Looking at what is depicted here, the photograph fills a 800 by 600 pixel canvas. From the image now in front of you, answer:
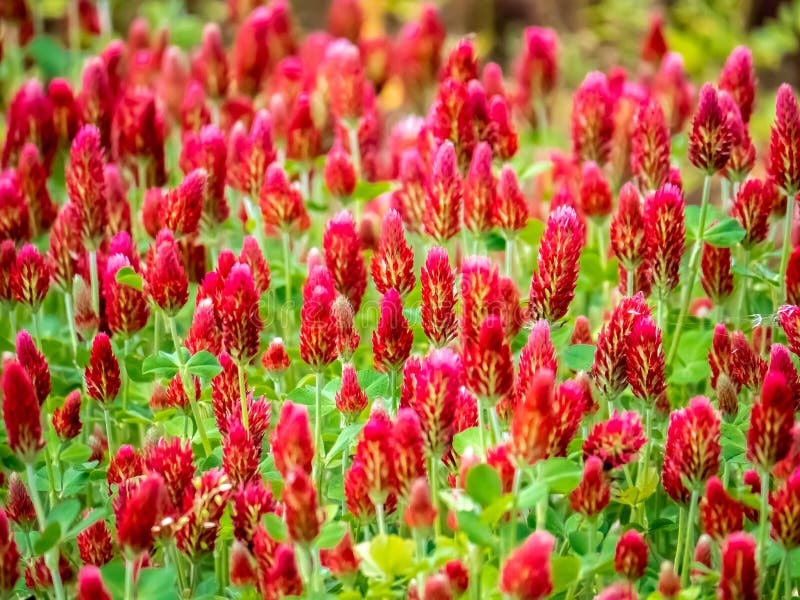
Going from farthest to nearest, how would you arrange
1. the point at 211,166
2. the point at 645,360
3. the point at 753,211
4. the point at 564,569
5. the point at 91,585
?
the point at 211,166, the point at 753,211, the point at 645,360, the point at 564,569, the point at 91,585

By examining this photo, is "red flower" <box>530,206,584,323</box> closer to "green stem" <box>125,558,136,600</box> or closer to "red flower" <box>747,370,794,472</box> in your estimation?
"red flower" <box>747,370,794,472</box>

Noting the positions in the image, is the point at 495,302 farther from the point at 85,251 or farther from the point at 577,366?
the point at 85,251

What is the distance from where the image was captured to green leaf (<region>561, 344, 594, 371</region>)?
8.71 feet

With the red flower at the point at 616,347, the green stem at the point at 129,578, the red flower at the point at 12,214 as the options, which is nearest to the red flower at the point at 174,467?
the green stem at the point at 129,578

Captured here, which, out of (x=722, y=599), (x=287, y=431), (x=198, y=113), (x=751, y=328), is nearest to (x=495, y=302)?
(x=287, y=431)

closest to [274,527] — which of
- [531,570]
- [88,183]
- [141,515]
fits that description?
[141,515]

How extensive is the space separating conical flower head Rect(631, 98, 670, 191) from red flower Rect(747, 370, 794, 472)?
981 mm

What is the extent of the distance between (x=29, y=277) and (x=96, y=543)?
2.24 feet

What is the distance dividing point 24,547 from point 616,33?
6230 mm

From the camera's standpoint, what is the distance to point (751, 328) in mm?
2926

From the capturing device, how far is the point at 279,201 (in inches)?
115

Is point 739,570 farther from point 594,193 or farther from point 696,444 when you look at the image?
point 594,193

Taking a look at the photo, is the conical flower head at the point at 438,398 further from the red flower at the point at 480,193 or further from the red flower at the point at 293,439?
the red flower at the point at 480,193

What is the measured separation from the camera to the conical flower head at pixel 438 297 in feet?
7.68
